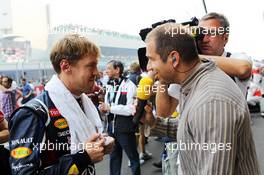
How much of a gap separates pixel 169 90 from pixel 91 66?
46 cm

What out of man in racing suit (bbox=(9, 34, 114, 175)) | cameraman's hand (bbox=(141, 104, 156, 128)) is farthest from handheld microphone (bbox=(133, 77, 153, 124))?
man in racing suit (bbox=(9, 34, 114, 175))

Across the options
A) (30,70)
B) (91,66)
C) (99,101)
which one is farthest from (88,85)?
(30,70)

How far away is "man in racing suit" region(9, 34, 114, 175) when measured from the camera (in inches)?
45.8

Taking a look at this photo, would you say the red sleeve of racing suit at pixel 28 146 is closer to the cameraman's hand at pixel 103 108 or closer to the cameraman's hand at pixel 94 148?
the cameraman's hand at pixel 94 148

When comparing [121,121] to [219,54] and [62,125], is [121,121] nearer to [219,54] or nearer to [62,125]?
[219,54]

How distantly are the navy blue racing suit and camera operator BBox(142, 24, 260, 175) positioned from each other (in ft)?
1.52

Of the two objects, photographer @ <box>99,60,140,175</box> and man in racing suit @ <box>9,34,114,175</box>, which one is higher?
man in racing suit @ <box>9,34,114,175</box>

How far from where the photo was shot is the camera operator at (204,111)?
911 millimetres

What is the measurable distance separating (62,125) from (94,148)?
0.17 metres

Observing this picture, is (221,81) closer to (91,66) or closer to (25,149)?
(91,66)

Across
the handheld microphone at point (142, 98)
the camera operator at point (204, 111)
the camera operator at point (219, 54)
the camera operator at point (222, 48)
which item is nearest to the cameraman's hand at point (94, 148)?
the handheld microphone at point (142, 98)

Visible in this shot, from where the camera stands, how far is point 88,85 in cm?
142

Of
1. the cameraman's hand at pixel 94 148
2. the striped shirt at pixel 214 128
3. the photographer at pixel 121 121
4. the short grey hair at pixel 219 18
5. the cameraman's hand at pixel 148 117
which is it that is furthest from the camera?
the photographer at pixel 121 121

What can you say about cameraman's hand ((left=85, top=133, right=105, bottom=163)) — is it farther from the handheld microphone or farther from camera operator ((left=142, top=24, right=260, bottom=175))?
camera operator ((left=142, top=24, right=260, bottom=175))
